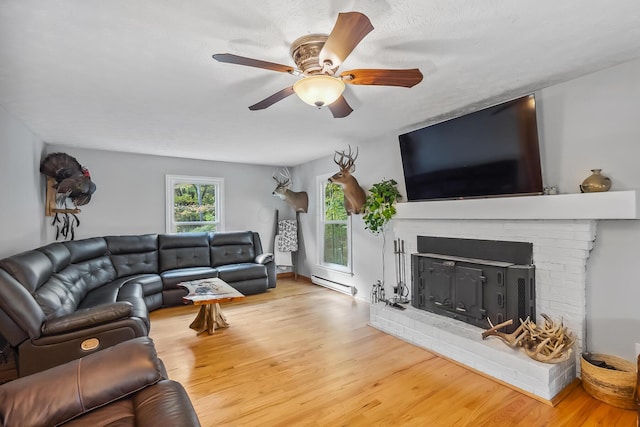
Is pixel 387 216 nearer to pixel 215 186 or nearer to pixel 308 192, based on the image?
pixel 308 192

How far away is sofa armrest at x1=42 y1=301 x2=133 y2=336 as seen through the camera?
2027mm

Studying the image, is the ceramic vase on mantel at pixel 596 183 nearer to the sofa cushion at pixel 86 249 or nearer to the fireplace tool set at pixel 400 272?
the fireplace tool set at pixel 400 272

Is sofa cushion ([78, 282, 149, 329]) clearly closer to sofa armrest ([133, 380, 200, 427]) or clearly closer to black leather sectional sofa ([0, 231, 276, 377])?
black leather sectional sofa ([0, 231, 276, 377])

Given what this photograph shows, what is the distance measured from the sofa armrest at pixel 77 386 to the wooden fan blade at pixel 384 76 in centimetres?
183

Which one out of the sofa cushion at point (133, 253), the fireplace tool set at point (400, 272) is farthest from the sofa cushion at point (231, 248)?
the fireplace tool set at point (400, 272)

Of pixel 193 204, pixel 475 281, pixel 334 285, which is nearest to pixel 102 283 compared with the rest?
pixel 193 204

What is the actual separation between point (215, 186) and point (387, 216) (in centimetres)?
350

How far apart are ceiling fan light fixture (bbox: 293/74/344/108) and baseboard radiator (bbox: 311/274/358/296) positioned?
Answer: 3.51m

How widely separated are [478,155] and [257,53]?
6.86 ft

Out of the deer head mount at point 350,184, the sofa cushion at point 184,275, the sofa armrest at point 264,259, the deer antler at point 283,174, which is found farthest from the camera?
the deer antler at point 283,174

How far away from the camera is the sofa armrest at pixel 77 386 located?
1.24 m

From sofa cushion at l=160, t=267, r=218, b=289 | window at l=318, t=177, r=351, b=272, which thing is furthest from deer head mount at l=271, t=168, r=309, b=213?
sofa cushion at l=160, t=267, r=218, b=289

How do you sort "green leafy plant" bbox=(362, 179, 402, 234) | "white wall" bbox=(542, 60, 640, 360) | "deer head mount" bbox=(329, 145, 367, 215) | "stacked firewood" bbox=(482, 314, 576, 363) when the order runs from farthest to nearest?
"deer head mount" bbox=(329, 145, 367, 215) < "green leafy plant" bbox=(362, 179, 402, 234) < "stacked firewood" bbox=(482, 314, 576, 363) < "white wall" bbox=(542, 60, 640, 360)

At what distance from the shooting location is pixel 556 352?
222 cm
